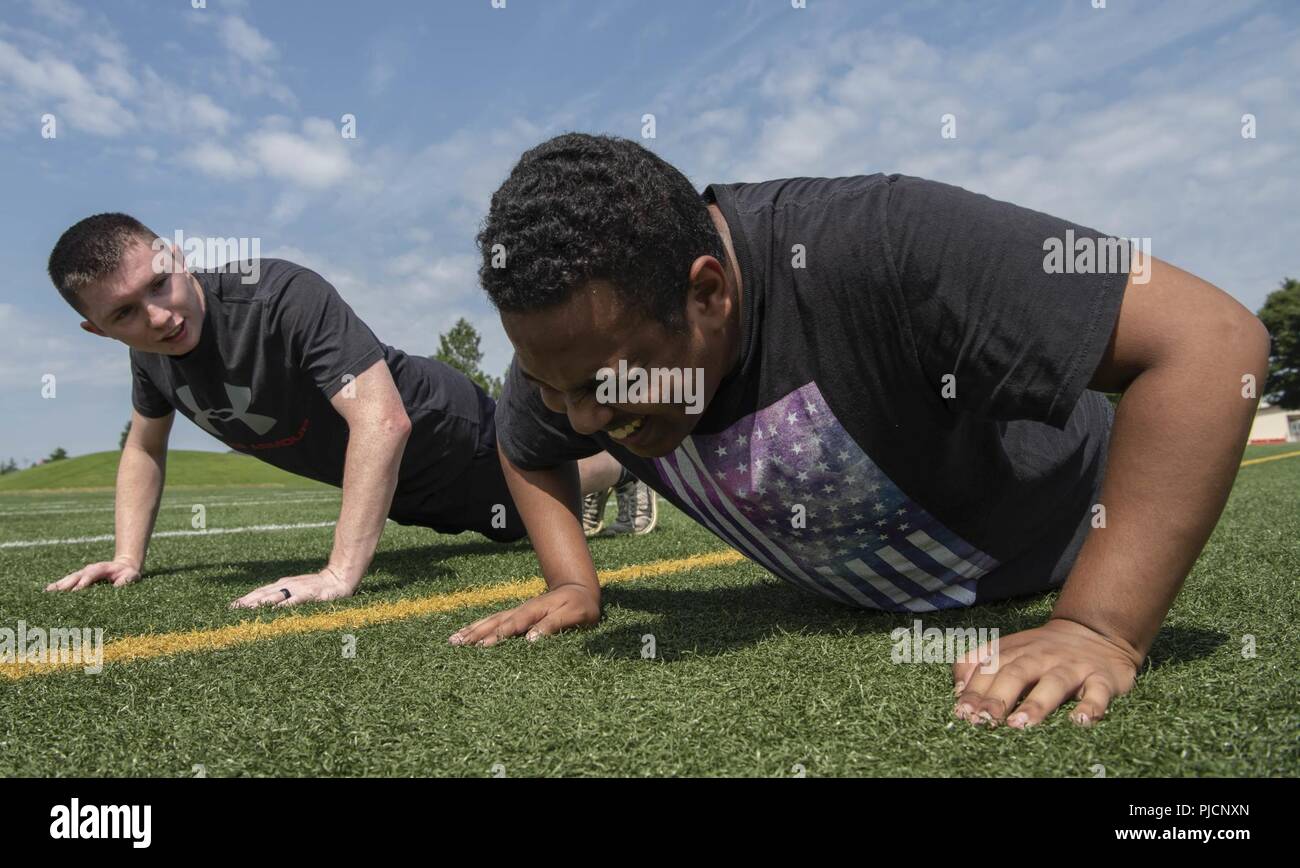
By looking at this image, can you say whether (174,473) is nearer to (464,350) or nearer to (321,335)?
(464,350)

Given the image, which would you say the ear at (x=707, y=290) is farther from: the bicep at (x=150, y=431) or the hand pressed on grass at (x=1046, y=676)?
the bicep at (x=150, y=431)

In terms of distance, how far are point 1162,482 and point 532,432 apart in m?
1.76

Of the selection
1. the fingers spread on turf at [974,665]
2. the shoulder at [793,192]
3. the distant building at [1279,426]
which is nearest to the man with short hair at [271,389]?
the shoulder at [793,192]

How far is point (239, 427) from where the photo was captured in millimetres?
4664

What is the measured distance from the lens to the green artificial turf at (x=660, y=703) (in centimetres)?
140

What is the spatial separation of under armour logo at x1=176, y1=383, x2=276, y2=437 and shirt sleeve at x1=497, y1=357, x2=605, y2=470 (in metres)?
2.13

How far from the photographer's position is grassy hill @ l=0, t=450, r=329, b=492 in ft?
115

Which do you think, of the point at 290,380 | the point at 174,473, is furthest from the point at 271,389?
the point at 174,473

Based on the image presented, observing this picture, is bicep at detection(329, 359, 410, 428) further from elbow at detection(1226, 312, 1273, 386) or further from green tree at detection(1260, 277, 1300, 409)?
green tree at detection(1260, 277, 1300, 409)
